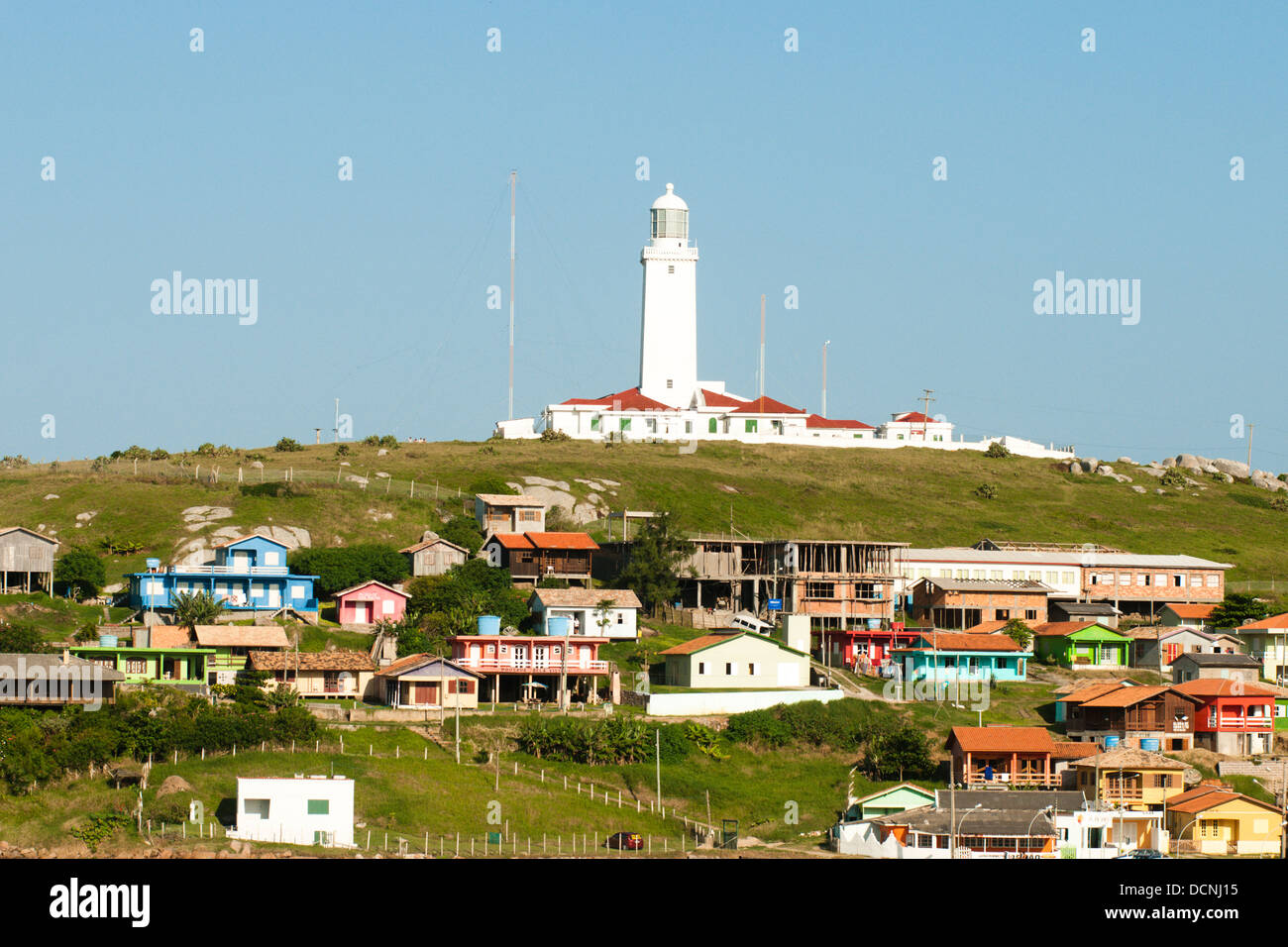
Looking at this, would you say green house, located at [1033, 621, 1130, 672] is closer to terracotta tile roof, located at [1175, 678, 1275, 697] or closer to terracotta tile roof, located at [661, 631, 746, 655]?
terracotta tile roof, located at [1175, 678, 1275, 697]

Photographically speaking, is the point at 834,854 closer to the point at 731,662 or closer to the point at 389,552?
the point at 731,662

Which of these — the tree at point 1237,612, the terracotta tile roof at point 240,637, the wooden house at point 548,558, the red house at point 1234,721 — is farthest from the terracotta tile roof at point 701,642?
the tree at point 1237,612

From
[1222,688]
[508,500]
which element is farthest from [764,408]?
[1222,688]

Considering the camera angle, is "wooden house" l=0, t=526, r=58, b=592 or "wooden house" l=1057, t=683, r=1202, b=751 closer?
"wooden house" l=1057, t=683, r=1202, b=751

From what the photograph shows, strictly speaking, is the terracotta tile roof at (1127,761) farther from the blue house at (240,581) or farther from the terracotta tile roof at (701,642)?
the blue house at (240,581)

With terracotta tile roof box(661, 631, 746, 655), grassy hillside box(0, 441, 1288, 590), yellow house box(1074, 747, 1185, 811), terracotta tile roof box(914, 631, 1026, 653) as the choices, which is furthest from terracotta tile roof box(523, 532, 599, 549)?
yellow house box(1074, 747, 1185, 811)
